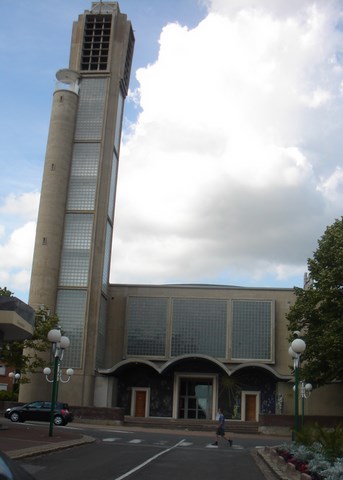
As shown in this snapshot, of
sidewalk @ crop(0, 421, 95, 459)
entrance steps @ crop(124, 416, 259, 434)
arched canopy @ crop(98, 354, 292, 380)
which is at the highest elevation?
arched canopy @ crop(98, 354, 292, 380)

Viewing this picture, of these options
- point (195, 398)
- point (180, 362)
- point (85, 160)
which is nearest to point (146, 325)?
point (180, 362)

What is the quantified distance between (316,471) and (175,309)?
142 ft

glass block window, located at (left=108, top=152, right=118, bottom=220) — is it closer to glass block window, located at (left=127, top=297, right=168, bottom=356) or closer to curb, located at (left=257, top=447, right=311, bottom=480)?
glass block window, located at (left=127, top=297, right=168, bottom=356)

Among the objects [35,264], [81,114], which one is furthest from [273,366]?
[81,114]

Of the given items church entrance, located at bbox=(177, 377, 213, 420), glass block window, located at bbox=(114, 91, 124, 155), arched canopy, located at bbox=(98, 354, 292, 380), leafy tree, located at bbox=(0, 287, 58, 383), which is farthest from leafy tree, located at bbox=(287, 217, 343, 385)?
glass block window, located at bbox=(114, 91, 124, 155)

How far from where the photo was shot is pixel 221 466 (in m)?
17.7

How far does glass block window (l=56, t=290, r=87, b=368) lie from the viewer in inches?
2032

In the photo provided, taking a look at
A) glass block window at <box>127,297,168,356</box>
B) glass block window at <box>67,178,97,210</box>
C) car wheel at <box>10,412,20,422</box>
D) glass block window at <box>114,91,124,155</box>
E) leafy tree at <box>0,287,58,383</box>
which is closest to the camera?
car wheel at <box>10,412,20,422</box>

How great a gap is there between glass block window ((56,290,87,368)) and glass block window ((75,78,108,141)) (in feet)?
47.1

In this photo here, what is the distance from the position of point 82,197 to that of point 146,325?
12503mm

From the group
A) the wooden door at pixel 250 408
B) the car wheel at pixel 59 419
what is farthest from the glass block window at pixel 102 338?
the car wheel at pixel 59 419

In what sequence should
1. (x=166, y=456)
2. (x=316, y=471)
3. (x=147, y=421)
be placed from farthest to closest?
(x=147, y=421), (x=166, y=456), (x=316, y=471)

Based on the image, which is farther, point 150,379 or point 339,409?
point 150,379

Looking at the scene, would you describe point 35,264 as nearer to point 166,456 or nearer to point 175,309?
point 175,309
